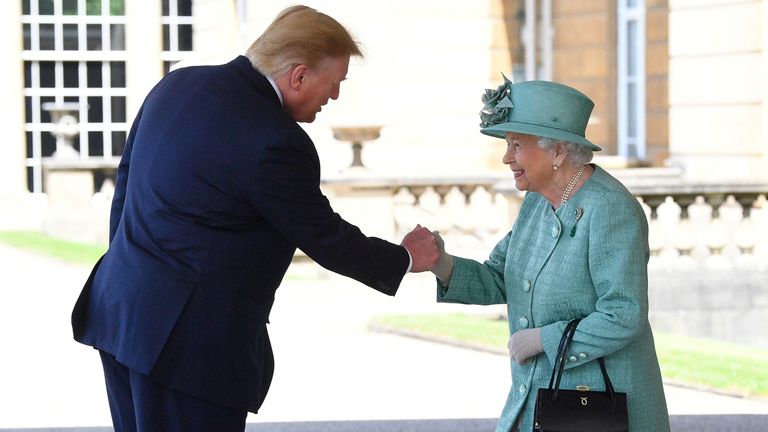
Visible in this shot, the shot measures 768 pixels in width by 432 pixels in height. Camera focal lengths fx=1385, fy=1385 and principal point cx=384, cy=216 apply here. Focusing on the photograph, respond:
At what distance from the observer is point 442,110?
18.4m

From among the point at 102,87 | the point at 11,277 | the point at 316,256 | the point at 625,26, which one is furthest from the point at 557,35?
the point at 316,256

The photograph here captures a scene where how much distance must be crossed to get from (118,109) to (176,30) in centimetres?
168

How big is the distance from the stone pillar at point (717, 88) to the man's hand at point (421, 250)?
349 inches

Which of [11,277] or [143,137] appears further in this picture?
[11,277]

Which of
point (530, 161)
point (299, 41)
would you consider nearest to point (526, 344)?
point (530, 161)

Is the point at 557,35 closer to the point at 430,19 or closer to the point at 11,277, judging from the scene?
the point at 430,19

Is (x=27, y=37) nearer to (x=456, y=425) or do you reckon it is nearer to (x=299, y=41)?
(x=456, y=425)

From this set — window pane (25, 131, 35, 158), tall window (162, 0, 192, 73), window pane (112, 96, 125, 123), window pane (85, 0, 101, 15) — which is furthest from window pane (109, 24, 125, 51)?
window pane (25, 131, 35, 158)

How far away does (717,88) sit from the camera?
42.5ft

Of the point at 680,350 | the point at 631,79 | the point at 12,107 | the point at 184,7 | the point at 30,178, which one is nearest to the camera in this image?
the point at 680,350

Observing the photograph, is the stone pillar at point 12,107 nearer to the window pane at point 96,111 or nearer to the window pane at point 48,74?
the window pane at point 48,74

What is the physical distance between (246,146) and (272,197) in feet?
0.49

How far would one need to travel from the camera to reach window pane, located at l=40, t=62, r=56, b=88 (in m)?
23.5

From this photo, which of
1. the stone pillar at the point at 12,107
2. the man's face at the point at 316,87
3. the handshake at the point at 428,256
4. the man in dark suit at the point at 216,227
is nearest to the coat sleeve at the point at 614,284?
the handshake at the point at 428,256
